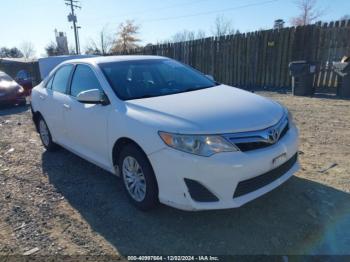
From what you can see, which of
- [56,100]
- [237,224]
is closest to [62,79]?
[56,100]

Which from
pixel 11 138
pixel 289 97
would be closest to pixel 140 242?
pixel 11 138

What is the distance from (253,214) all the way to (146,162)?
4.10ft

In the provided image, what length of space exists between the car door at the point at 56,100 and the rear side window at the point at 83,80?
21 centimetres

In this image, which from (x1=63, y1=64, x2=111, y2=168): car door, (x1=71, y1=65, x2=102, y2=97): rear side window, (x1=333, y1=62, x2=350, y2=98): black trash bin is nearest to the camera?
(x1=63, y1=64, x2=111, y2=168): car door

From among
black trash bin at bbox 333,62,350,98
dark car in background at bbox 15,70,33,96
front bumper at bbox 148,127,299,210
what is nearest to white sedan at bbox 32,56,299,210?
front bumper at bbox 148,127,299,210

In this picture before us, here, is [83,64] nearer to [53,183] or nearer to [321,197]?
[53,183]

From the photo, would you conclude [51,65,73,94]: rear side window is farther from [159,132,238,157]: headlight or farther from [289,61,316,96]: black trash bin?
[289,61,316,96]: black trash bin

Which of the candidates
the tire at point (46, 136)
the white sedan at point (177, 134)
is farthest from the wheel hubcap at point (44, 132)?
the white sedan at point (177, 134)

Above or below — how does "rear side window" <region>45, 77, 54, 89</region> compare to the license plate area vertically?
above

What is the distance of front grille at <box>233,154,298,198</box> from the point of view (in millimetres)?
2918

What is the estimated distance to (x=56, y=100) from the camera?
493 cm

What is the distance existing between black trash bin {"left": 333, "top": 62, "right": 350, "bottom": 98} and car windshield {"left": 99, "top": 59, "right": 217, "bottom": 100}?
5.99 metres

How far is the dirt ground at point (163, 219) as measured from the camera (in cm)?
292

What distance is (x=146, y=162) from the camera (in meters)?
3.20
